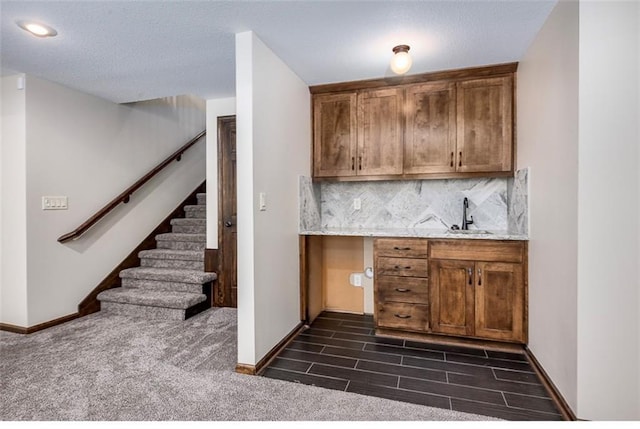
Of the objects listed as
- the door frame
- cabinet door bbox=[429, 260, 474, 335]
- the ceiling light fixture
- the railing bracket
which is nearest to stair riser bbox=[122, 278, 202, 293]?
the door frame

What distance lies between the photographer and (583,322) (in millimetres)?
1684

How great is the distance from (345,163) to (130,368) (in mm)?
2443

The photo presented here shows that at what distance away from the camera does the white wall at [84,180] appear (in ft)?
10.1

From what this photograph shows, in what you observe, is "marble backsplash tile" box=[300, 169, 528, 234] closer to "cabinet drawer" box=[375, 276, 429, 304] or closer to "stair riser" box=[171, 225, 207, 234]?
"cabinet drawer" box=[375, 276, 429, 304]

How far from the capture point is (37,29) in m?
2.24

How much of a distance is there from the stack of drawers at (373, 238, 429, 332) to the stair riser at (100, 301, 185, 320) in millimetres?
1989

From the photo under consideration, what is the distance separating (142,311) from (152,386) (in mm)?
1561

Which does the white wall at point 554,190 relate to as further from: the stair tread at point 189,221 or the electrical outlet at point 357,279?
the stair tread at point 189,221

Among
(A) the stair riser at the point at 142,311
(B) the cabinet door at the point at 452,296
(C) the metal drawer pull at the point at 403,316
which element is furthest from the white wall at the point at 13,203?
(B) the cabinet door at the point at 452,296

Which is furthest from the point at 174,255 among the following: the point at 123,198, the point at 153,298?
the point at 123,198

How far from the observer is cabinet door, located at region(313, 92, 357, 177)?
129 inches

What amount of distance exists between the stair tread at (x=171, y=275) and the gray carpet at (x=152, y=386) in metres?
0.75

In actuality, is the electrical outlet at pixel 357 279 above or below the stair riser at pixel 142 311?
above

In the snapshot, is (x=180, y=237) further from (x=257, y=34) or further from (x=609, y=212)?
(x=609, y=212)
